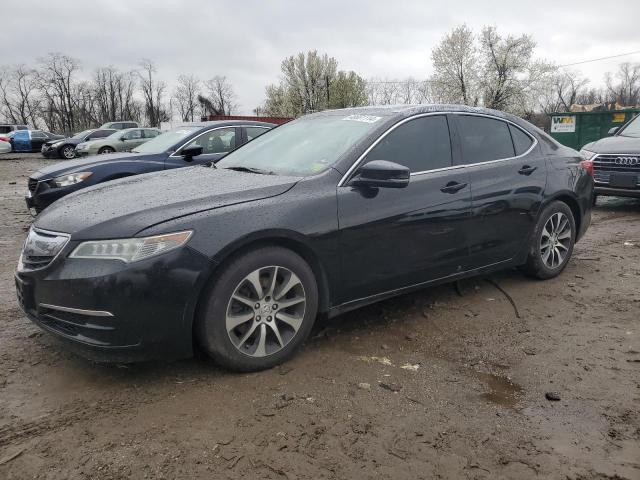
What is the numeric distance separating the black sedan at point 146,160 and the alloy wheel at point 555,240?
11.8 ft

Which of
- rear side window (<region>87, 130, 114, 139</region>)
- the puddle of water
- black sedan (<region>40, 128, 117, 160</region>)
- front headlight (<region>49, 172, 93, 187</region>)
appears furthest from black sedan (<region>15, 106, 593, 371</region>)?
black sedan (<region>40, 128, 117, 160</region>)

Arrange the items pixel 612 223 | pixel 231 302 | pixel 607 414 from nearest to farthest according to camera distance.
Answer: pixel 607 414, pixel 231 302, pixel 612 223

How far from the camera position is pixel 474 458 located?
230 cm

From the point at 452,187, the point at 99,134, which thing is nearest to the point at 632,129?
the point at 452,187

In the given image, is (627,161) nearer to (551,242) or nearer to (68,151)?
(551,242)

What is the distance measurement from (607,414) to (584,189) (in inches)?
111

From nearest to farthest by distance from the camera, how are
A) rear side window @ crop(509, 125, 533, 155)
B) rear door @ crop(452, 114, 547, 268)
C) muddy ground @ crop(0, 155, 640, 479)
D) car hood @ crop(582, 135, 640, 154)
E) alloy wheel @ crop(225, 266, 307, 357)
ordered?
muddy ground @ crop(0, 155, 640, 479)
alloy wheel @ crop(225, 266, 307, 357)
rear door @ crop(452, 114, 547, 268)
rear side window @ crop(509, 125, 533, 155)
car hood @ crop(582, 135, 640, 154)

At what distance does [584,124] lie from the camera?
15125 mm

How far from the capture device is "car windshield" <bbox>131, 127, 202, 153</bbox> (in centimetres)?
731

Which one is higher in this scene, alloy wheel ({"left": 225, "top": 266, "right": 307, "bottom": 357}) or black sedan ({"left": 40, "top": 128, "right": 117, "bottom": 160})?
black sedan ({"left": 40, "top": 128, "right": 117, "bottom": 160})

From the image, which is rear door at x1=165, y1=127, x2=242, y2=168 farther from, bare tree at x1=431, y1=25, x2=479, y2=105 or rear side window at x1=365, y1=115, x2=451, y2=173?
bare tree at x1=431, y1=25, x2=479, y2=105

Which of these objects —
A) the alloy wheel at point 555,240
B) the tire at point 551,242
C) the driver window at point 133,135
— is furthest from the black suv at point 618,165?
the driver window at point 133,135

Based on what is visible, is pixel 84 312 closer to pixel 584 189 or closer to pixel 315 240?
pixel 315 240

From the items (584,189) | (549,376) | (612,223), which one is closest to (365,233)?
(549,376)
